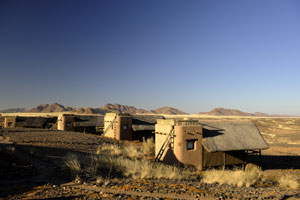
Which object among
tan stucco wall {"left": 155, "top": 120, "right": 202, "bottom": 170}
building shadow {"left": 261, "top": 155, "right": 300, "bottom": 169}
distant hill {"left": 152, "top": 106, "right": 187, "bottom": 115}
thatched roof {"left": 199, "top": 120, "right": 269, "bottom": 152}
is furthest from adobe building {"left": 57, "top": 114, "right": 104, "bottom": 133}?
distant hill {"left": 152, "top": 106, "right": 187, "bottom": 115}

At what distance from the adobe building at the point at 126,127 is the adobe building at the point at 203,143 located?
12158 mm

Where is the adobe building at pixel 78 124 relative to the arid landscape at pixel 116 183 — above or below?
above

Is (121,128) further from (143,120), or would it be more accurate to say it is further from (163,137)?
(163,137)

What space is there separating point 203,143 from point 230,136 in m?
2.93

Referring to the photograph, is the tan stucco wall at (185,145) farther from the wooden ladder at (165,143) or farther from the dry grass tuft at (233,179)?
the dry grass tuft at (233,179)

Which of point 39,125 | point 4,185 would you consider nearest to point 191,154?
point 4,185

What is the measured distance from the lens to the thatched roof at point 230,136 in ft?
57.7

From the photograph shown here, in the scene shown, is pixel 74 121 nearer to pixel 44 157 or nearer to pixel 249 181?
pixel 44 157

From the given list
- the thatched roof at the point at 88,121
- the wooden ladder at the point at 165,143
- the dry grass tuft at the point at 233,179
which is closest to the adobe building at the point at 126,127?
the thatched roof at the point at 88,121

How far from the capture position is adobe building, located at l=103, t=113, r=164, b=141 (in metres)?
30.9

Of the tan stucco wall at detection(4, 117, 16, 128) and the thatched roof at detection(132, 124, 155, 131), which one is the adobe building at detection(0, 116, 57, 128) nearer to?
the tan stucco wall at detection(4, 117, 16, 128)

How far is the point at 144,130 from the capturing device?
3206cm

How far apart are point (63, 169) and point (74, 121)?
28.1 metres

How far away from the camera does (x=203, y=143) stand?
17.3 m
